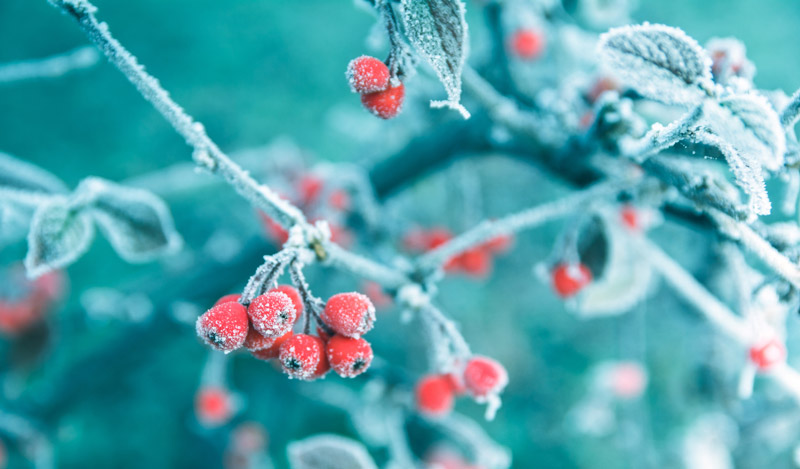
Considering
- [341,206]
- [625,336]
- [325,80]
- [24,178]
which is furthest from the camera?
[325,80]

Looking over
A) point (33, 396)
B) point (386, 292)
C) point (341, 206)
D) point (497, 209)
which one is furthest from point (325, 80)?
point (386, 292)

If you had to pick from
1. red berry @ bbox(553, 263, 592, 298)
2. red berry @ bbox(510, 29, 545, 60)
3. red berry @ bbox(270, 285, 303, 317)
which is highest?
red berry @ bbox(510, 29, 545, 60)

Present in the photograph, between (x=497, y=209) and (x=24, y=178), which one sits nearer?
(x=24, y=178)

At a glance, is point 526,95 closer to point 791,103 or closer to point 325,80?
point 791,103

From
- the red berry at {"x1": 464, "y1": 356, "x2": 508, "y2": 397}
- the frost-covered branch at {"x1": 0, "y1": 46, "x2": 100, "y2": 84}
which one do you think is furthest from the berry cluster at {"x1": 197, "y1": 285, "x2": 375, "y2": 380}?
the frost-covered branch at {"x1": 0, "y1": 46, "x2": 100, "y2": 84}

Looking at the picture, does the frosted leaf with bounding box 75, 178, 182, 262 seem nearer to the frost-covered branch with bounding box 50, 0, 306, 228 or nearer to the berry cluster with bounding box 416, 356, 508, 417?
the frost-covered branch with bounding box 50, 0, 306, 228

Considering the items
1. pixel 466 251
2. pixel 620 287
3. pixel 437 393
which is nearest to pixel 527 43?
pixel 466 251
